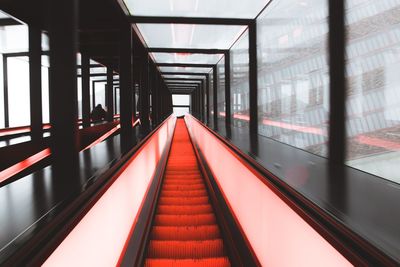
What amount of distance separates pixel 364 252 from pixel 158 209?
3.60 metres

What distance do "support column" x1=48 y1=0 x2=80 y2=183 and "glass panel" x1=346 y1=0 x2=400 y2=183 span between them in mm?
2367

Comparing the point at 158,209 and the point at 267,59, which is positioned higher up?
the point at 267,59

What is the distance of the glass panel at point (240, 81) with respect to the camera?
756 centimetres

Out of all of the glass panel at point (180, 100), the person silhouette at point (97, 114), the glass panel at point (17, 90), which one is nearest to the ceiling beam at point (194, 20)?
the glass panel at point (17, 90)

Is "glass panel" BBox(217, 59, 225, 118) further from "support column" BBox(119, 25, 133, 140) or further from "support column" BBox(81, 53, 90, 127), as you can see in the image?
"support column" BBox(119, 25, 133, 140)

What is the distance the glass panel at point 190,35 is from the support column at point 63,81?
12.3 feet

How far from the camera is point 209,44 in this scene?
8.00 meters

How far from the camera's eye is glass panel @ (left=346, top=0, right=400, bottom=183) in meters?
2.09

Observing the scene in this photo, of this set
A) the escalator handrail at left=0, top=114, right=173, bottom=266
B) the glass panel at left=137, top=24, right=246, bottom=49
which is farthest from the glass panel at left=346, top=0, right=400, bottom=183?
the glass panel at left=137, top=24, right=246, bottom=49

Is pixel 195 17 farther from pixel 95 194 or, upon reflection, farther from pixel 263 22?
pixel 95 194

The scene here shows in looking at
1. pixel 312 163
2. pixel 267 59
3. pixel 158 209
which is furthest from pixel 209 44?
pixel 312 163

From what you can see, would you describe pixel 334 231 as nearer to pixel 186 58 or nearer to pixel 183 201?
pixel 183 201

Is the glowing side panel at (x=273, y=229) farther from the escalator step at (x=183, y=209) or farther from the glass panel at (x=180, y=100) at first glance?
the glass panel at (x=180, y=100)

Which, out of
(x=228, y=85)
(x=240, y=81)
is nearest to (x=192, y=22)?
(x=240, y=81)
